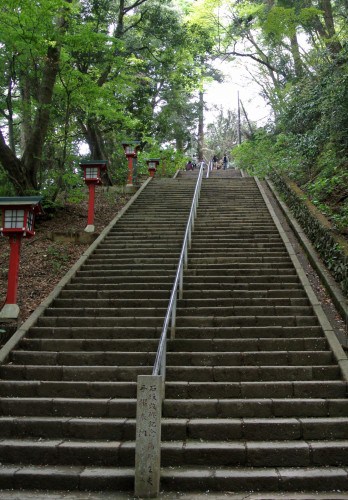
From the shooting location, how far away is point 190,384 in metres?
5.32

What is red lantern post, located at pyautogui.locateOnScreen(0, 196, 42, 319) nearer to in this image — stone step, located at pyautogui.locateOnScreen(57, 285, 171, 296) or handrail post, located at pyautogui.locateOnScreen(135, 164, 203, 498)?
stone step, located at pyautogui.locateOnScreen(57, 285, 171, 296)

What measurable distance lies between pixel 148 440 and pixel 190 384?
62.2 inches

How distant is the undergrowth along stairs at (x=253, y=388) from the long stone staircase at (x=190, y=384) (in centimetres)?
1

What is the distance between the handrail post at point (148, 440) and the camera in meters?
3.80

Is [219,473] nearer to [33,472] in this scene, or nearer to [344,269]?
[33,472]

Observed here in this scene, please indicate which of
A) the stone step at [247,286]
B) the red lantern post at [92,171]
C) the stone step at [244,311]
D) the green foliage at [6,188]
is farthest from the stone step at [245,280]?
the green foliage at [6,188]

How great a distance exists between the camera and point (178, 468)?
425cm

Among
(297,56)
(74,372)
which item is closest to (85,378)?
(74,372)

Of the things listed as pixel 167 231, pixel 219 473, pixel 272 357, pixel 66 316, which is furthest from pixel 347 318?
pixel 167 231

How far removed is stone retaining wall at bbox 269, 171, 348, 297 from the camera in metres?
7.46

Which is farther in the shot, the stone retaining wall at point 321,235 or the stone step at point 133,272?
the stone step at point 133,272

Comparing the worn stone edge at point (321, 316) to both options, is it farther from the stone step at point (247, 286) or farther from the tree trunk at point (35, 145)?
the tree trunk at point (35, 145)

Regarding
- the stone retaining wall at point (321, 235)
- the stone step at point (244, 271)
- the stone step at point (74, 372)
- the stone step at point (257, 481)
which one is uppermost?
the stone retaining wall at point (321, 235)

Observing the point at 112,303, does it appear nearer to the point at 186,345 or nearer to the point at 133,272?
the point at 133,272
